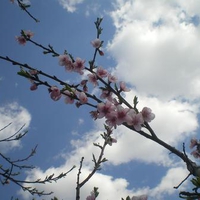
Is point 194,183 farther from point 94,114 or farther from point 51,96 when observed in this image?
point 51,96

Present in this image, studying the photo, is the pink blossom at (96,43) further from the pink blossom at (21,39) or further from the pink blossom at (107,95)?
the pink blossom at (21,39)

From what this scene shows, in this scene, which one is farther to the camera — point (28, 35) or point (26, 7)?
point (26, 7)

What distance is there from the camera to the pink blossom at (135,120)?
2.67 m

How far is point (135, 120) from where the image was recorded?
108 inches

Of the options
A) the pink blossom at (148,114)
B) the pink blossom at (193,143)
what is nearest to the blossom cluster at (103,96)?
the pink blossom at (148,114)

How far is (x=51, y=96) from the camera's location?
11.1 ft

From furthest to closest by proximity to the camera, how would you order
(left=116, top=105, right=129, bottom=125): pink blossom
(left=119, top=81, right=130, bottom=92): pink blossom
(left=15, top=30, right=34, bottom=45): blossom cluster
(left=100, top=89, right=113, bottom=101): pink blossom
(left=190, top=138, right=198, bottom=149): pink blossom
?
(left=190, top=138, right=198, bottom=149): pink blossom
(left=15, top=30, right=34, bottom=45): blossom cluster
(left=119, top=81, right=130, bottom=92): pink blossom
(left=100, top=89, right=113, bottom=101): pink blossom
(left=116, top=105, right=129, bottom=125): pink blossom

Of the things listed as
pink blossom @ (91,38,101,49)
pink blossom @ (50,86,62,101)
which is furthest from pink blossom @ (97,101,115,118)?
pink blossom @ (91,38,101,49)

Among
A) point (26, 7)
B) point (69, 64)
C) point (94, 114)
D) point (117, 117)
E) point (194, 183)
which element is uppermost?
point (26, 7)

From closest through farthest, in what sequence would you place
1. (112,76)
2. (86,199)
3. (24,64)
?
(86,199)
(24,64)
(112,76)

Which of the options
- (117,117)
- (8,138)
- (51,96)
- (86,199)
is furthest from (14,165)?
(117,117)

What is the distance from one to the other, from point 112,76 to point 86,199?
188 cm

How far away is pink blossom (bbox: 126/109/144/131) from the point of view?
2.67 meters

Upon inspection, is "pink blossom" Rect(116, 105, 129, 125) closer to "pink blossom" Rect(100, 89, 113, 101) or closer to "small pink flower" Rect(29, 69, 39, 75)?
"pink blossom" Rect(100, 89, 113, 101)
